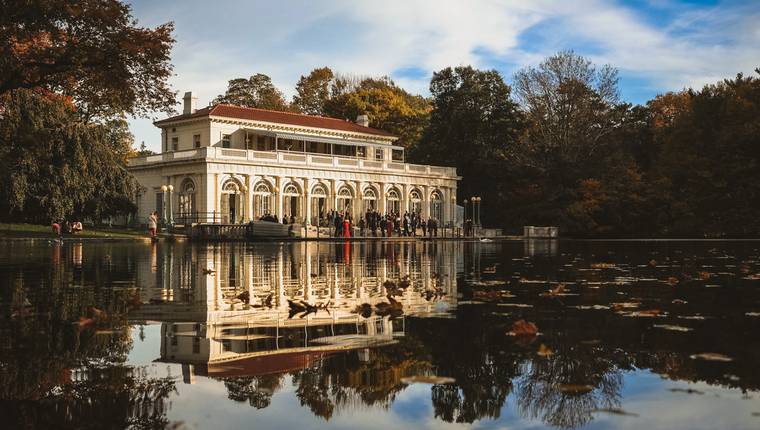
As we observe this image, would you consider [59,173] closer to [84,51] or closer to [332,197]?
[84,51]

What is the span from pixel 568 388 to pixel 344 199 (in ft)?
206

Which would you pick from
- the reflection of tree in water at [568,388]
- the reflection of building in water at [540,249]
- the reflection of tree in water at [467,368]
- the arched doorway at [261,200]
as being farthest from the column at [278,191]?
the reflection of tree in water at [568,388]

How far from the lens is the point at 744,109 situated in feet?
169

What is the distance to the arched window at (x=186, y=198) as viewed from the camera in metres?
59.0

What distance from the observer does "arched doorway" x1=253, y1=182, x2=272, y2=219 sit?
60.3 metres

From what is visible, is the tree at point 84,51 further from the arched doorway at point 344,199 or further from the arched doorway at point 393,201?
the arched doorway at point 393,201

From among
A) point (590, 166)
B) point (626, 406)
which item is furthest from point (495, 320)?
point (590, 166)

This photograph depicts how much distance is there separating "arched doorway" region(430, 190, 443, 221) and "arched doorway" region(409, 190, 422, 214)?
3.39 feet

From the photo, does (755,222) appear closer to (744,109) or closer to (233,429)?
(744,109)

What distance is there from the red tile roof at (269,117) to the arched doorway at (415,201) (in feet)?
19.8

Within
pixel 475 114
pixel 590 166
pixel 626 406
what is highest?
pixel 475 114

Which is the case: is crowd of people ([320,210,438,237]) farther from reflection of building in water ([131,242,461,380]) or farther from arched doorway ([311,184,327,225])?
reflection of building in water ([131,242,461,380])

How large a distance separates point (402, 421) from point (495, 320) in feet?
11.5

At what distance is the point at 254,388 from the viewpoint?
3.99 m
